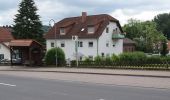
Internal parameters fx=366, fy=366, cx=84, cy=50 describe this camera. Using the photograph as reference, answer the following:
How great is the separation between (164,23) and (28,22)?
89.7 meters

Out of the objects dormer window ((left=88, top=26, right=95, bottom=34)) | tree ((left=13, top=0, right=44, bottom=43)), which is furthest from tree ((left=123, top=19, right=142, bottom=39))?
dormer window ((left=88, top=26, right=95, bottom=34))

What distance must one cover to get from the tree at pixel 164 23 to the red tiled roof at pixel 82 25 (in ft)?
260

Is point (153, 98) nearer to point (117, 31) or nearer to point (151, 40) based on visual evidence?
point (117, 31)

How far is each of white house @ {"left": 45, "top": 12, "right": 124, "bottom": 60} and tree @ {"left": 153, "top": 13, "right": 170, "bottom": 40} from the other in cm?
7599

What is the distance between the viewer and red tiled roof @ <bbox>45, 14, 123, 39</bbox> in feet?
226

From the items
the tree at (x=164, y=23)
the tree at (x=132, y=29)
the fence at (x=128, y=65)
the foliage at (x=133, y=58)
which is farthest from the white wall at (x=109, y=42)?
the tree at (x=164, y=23)

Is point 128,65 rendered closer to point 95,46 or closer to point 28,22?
point 95,46

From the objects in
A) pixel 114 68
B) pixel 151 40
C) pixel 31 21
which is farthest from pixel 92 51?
pixel 151 40

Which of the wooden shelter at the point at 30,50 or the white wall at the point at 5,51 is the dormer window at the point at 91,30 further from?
the wooden shelter at the point at 30,50

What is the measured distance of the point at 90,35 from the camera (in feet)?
227

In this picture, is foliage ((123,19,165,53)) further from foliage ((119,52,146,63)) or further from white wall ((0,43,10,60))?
foliage ((119,52,146,63))

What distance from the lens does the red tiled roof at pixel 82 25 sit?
6888 centimetres

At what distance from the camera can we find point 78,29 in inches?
2847

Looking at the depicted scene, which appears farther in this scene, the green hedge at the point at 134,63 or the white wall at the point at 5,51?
the white wall at the point at 5,51
